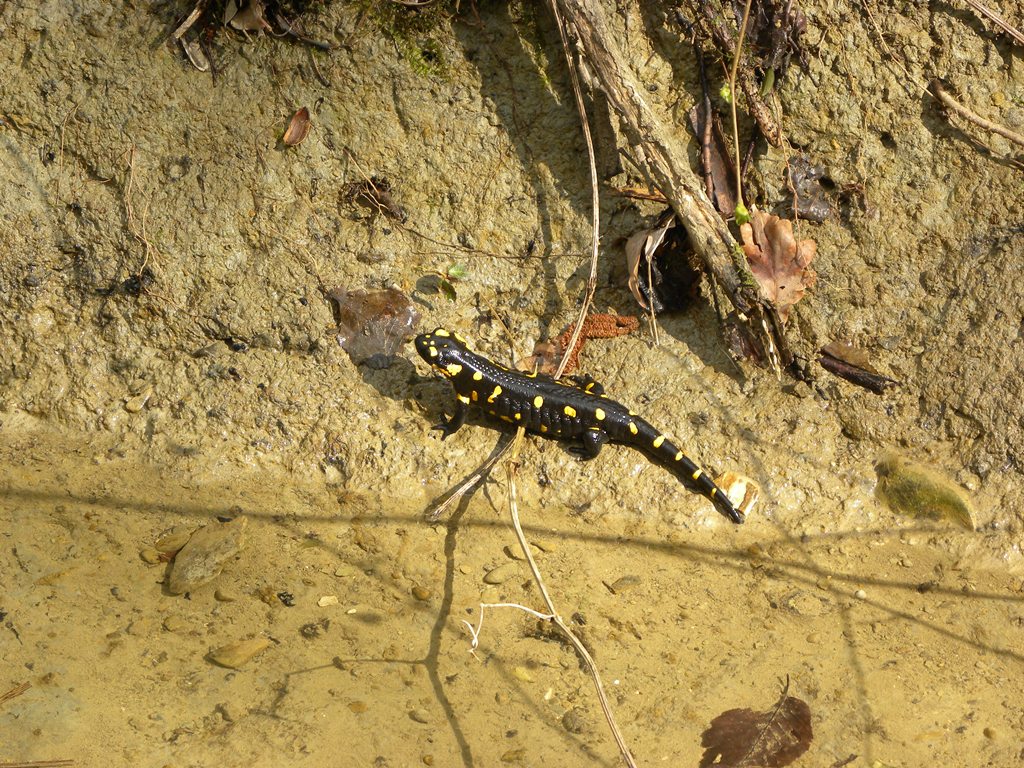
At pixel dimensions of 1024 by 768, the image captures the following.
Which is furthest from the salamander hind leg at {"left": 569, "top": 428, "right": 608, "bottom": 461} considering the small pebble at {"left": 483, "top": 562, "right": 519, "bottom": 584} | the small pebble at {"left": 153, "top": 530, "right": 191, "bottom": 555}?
the small pebble at {"left": 153, "top": 530, "right": 191, "bottom": 555}

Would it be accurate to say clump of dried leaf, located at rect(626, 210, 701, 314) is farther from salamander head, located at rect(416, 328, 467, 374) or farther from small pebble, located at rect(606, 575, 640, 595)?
small pebble, located at rect(606, 575, 640, 595)

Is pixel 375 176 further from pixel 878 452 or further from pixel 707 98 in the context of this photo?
pixel 878 452

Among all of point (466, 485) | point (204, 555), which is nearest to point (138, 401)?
point (204, 555)

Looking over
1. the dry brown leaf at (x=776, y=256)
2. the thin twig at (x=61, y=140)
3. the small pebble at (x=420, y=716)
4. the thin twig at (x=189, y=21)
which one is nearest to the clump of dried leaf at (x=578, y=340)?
the dry brown leaf at (x=776, y=256)

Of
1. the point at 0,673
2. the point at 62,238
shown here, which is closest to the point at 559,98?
the point at 62,238

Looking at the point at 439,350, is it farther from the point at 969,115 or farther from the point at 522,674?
the point at 969,115

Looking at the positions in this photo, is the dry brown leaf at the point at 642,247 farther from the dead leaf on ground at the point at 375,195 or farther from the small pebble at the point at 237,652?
the small pebble at the point at 237,652
